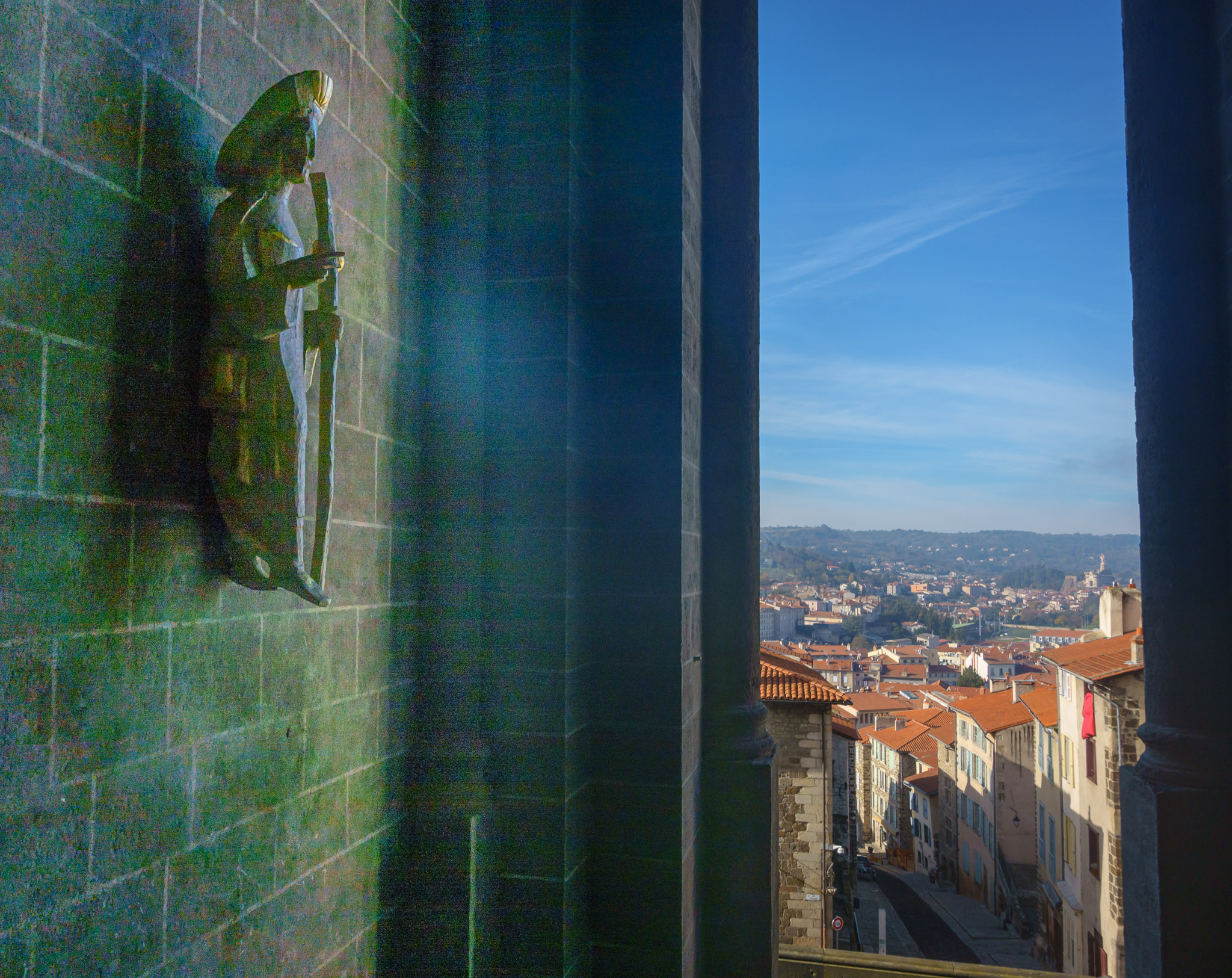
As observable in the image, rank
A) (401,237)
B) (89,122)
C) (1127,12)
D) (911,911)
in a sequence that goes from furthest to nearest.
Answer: (911,911) < (1127,12) < (401,237) < (89,122)

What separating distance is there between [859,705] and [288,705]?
20573 mm

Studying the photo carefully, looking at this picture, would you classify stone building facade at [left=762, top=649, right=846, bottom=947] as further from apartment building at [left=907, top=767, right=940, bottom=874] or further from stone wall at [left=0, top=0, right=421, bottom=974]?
apartment building at [left=907, top=767, right=940, bottom=874]

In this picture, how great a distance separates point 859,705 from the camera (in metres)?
19.9

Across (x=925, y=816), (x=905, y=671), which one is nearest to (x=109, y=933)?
(x=905, y=671)

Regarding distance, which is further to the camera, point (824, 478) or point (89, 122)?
point (824, 478)

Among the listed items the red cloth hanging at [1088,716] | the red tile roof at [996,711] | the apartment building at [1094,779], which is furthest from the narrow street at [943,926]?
the red cloth hanging at [1088,716]

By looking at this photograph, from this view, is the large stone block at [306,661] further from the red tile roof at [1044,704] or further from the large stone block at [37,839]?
the red tile roof at [1044,704]

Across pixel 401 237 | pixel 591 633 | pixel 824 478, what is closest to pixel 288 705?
pixel 591 633

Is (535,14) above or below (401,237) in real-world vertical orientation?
above

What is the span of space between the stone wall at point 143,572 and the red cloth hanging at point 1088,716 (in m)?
9.40

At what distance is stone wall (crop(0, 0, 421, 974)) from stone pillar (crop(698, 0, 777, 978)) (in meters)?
1.10

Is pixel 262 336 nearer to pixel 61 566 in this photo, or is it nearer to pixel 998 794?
pixel 61 566

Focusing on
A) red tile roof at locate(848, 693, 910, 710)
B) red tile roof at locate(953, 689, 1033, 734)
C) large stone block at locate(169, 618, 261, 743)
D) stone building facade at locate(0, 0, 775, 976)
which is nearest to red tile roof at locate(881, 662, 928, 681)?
red tile roof at locate(848, 693, 910, 710)

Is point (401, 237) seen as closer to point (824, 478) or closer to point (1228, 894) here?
point (1228, 894)
